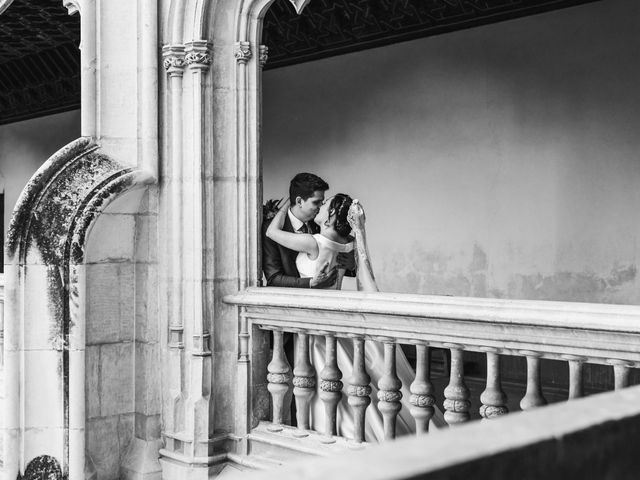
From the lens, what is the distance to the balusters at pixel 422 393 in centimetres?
425

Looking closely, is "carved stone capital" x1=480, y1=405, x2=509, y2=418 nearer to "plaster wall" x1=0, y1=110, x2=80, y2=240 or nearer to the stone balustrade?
the stone balustrade

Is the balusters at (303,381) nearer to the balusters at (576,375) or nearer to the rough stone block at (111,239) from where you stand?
the rough stone block at (111,239)

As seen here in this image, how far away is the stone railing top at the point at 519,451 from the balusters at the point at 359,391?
10.9ft

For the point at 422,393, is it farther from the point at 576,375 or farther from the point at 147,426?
the point at 147,426

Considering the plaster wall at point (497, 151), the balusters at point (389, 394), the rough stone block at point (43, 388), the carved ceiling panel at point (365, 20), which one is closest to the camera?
the balusters at point (389, 394)

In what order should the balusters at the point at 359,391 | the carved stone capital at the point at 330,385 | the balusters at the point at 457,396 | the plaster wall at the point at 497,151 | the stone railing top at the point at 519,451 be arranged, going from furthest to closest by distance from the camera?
the plaster wall at the point at 497,151, the carved stone capital at the point at 330,385, the balusters at the point at 359,391, the balusters at the point at 457,396, the stone railing top at the point at 519,451

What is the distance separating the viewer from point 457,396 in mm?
4059

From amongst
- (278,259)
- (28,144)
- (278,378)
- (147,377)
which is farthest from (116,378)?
(28,144)

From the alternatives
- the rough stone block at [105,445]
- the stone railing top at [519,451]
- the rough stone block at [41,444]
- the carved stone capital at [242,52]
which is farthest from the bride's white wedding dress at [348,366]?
the stone railing top at [519,451]

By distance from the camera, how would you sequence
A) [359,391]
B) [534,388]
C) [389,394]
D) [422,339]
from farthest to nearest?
[359,391], [389,394], [422,339], [534,388]

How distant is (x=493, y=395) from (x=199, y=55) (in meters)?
2.68

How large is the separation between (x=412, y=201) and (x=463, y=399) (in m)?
6.15

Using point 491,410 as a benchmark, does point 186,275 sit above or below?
above

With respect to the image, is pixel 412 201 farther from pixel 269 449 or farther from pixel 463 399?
pixel 463 399
